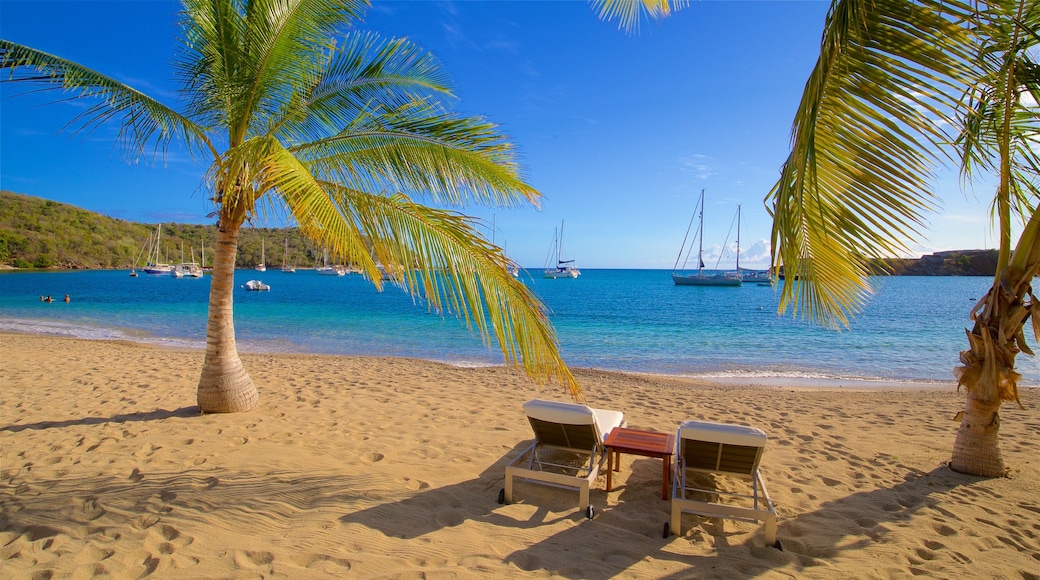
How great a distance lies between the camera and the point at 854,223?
2.69 meters

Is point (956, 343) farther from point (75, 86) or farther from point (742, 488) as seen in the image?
point (75, 86)

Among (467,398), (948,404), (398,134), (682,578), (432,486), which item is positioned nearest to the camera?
(682,578)

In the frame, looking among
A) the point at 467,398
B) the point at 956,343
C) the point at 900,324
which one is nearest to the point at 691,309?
the point at 900,324

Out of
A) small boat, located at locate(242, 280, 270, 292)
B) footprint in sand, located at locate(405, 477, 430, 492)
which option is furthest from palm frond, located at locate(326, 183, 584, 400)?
small boat, located at locate(242, 280, 270, 292)

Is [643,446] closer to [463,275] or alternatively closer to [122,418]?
[463,275]

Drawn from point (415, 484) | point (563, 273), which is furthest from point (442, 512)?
point (563, 273)

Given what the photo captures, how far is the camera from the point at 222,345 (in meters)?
5.44

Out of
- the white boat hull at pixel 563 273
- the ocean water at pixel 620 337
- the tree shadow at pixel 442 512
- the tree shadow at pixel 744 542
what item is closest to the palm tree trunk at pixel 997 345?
the tree shadow at pixel 744 542

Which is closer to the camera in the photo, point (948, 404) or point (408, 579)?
point (408, 579)

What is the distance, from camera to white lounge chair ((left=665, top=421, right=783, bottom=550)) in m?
3.25

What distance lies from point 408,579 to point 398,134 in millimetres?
3592

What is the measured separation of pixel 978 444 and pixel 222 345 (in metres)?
7.58

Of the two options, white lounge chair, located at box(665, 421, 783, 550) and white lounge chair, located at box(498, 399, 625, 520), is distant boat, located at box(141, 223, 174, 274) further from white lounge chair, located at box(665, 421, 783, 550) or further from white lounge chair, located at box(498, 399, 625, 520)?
white lounge chair, located at box(665, 421, 783, 550)

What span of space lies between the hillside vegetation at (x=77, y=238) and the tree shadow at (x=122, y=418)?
2378 inches
